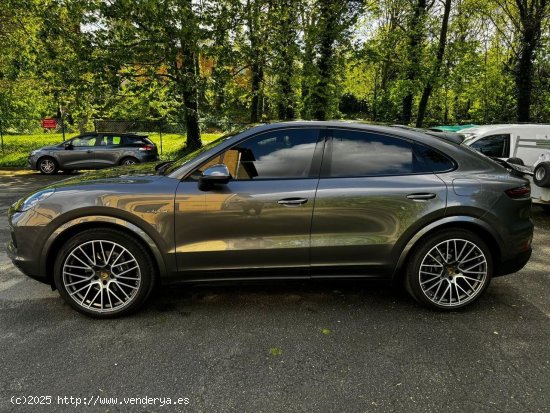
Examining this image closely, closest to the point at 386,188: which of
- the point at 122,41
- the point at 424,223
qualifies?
the point at 424,223

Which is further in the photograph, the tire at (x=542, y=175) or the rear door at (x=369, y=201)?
the tire at (x=542, y=175)

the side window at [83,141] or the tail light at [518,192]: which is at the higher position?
the side window at [83,141]

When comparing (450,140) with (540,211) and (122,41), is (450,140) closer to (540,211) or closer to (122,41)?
(540,211)

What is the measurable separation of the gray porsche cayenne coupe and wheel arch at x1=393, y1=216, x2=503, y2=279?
0.04 ft

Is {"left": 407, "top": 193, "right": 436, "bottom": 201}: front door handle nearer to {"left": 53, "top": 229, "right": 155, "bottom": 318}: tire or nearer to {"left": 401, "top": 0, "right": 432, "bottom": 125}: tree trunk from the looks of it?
{"left": 53, "top": 229, "right": 155, "bottom": 318}: tire

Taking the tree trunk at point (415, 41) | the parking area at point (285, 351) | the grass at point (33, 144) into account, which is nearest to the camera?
the parking area at point (285, 351)

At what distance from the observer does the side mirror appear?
10.1 ft

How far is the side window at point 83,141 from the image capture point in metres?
13.6

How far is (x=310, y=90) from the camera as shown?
15.0 m

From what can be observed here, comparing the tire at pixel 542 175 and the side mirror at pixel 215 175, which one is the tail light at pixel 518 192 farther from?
the tire at pixel 542 175

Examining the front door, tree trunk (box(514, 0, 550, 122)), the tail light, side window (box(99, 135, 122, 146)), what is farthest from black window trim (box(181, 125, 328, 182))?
tree trunk (box(514, 0, 550, 122))

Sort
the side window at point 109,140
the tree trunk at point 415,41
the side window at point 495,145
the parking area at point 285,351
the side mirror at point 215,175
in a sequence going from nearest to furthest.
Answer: the parking area at point 285,351 < the side mirror at point 215,175 < the side window at point 495,145 < the side window at point 109,140 < the tree trunk at point 415,41

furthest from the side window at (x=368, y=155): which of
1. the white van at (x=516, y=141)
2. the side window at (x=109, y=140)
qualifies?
the side window at (x=109, y=140)

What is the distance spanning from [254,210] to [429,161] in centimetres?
158
